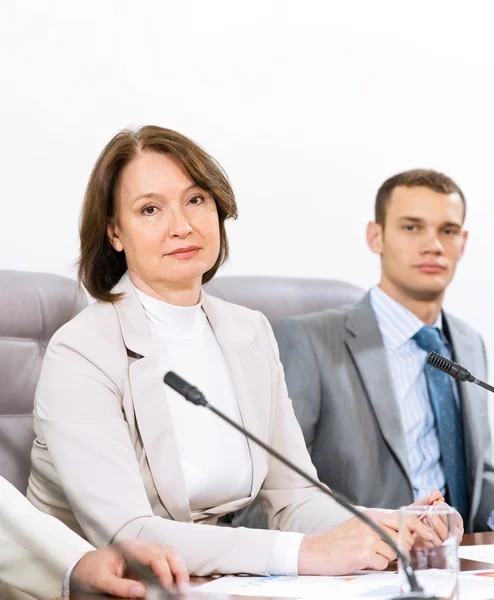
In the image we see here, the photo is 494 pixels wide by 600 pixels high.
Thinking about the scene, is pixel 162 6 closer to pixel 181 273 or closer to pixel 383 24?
pixel 383 24

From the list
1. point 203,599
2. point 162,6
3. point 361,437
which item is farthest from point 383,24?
point 203,599

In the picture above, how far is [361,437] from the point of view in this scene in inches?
95.6

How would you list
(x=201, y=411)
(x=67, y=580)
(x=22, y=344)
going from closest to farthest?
(x=67, y=580)
(x=201, y=411)
(x=22, y=344)

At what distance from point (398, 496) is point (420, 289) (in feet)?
Answer: 1.94

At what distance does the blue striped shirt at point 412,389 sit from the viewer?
248cm

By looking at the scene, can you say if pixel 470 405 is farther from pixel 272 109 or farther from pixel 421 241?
pixel 272 109

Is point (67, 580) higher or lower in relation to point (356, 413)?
higher

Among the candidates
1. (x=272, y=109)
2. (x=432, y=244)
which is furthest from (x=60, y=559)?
(x=272, y=109)

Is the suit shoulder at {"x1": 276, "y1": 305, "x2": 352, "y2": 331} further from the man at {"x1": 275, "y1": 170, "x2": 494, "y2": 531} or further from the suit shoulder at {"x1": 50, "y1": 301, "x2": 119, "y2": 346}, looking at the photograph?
the suit shoulder at {"x1": 50, "y1": 301, "x2": 119, "y2": 346}

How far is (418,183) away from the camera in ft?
8.91

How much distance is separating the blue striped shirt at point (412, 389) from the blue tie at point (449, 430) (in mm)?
22

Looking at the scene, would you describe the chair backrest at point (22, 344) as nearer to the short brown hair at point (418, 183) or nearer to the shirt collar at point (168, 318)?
the shirt collar at point (168, 318)

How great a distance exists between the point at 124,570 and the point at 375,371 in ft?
4.47

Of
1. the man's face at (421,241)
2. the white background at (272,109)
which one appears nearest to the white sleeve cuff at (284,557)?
the white background at (272,109)
